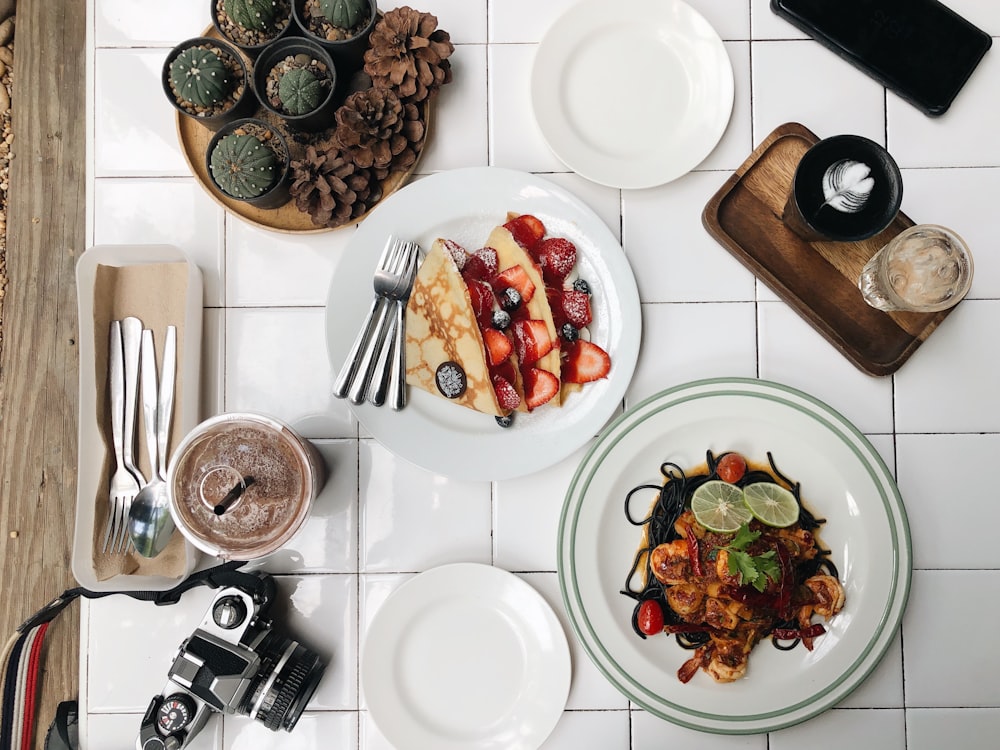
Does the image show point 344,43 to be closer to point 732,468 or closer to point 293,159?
point 293,159

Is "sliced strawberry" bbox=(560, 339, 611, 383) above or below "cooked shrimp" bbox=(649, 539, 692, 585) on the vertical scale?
above

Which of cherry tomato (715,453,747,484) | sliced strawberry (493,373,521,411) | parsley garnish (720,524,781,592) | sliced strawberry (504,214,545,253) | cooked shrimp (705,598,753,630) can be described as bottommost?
cooked shrimp (705,598,753,630)

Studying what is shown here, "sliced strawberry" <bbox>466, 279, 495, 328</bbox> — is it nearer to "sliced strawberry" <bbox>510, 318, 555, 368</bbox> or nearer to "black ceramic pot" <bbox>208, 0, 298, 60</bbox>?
"sliced strawberry" <bbox>510, 318, 555, 368</bbox>

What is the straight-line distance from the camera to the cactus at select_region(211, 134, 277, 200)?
1139 mm

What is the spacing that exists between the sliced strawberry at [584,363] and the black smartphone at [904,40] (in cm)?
70

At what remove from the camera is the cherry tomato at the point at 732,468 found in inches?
46.9

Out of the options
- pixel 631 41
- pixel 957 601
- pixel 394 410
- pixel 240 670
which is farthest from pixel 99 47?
pixel 957 601

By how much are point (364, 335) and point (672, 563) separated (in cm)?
64

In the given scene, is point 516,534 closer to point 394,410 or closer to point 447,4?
point 394,410

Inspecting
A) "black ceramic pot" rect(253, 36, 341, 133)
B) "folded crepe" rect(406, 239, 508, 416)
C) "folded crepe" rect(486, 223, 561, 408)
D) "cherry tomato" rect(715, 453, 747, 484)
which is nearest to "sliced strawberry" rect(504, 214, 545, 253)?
"folded crepe" rect(486, 223, 561, 408)

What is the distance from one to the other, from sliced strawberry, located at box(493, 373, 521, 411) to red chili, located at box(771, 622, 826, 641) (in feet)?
1.89

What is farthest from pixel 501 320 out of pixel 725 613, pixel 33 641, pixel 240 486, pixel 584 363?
pixel 33 641

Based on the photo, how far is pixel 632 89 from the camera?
127 centimetres

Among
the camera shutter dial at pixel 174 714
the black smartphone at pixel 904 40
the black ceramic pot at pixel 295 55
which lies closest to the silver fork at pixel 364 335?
the black ceramic pot at pixel 295 55
